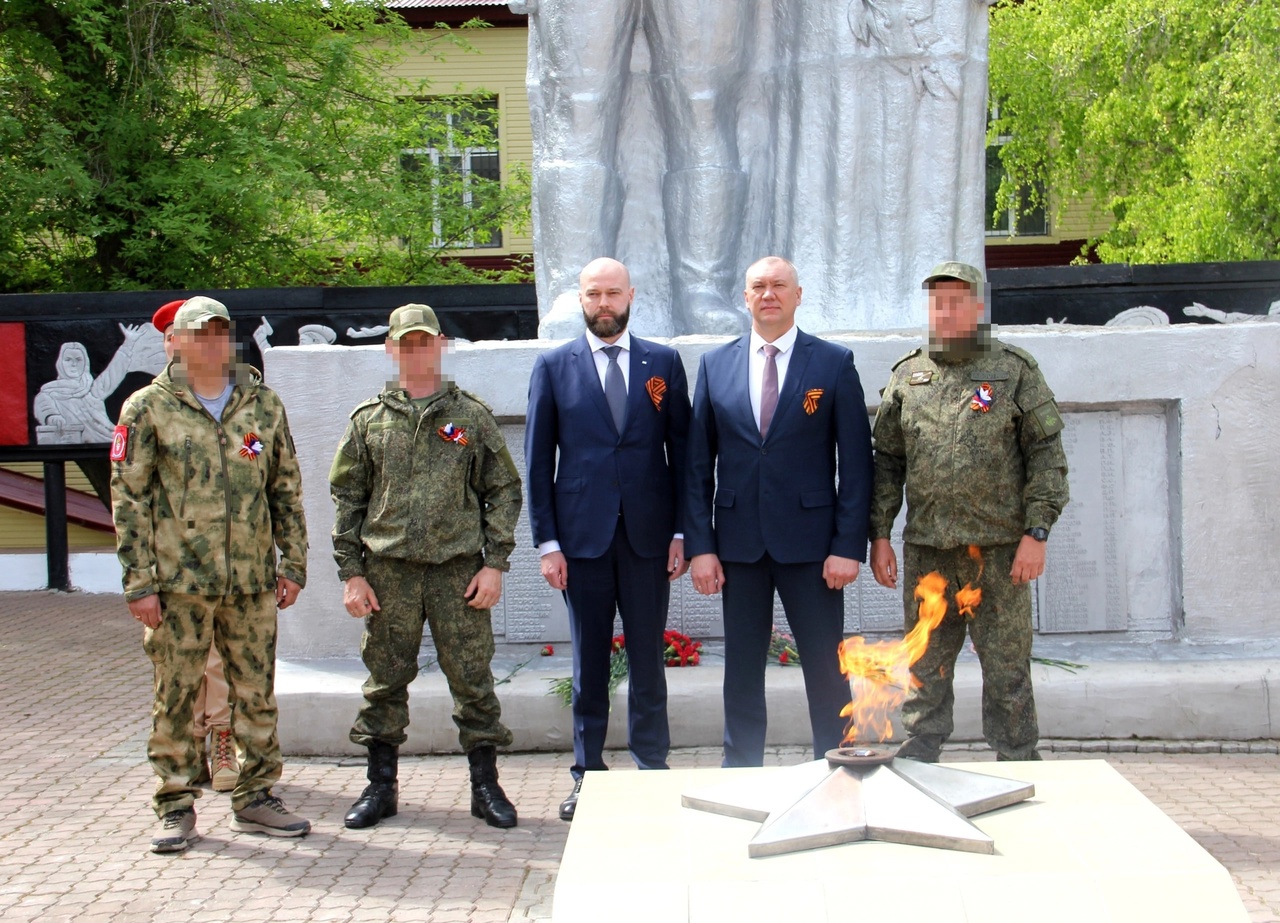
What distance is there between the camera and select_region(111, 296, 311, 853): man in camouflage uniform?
13.7ft

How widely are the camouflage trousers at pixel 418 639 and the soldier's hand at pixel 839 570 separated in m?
1.14

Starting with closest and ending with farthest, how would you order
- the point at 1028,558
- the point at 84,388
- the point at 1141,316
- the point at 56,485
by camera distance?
the point at 1028,558 → the point at 1141,316 → the point at 84,388 → the point at 56,485

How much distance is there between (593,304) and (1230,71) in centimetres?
1242

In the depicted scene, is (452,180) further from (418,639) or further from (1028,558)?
(1028,558)

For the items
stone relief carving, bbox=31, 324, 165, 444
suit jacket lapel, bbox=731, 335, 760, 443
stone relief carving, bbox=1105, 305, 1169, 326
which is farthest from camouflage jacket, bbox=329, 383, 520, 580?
stone relief carving, bbox=1105, 305, 1169, 326

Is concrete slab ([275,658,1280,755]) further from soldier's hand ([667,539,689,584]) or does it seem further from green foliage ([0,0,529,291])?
green foliage ([0,0,529,291])

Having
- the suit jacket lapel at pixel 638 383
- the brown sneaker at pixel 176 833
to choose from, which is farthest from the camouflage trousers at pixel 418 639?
the suit jacket lapel at pixel 638 383

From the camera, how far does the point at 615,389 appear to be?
14.4ft

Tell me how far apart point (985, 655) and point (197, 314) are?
8.91 feet

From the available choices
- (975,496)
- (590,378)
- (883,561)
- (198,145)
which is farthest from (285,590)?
(198,145)

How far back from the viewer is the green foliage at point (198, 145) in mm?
12750

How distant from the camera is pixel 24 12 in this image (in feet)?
42.1

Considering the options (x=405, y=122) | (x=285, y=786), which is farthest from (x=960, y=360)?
(x=405, y=122)

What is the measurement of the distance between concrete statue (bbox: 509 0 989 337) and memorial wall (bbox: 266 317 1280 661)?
0.67 m
